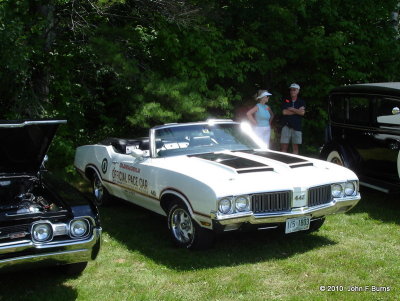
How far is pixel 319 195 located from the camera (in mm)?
5855

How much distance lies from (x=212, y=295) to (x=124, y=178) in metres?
2.82

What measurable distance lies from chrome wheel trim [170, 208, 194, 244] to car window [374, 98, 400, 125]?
374 centimetres

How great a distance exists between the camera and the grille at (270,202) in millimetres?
5478

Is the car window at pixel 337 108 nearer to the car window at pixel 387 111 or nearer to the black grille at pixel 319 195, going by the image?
the car window at pixel 387 111

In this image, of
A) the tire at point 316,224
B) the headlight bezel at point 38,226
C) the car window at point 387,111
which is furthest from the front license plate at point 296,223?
the car window at point 387,111

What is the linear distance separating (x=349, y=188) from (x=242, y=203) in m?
1.54

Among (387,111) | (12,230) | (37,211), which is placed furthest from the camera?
(387,111)

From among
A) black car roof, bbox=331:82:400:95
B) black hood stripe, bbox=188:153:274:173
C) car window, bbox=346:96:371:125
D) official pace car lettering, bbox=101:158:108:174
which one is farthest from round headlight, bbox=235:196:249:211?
car window, bbox=346:96:371:125

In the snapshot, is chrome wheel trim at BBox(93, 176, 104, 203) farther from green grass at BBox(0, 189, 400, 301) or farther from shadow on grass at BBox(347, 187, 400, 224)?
shadow on grass at BBox(347, 187, 400, 224)

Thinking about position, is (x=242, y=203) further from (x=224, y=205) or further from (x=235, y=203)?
(x=224, y=205)

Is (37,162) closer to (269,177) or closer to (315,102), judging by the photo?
(269,177)

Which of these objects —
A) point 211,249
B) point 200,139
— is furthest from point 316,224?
point 200,139

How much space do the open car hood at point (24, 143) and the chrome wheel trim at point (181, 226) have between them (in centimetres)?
164

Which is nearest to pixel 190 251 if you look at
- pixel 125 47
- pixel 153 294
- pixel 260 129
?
pixel 153 294
